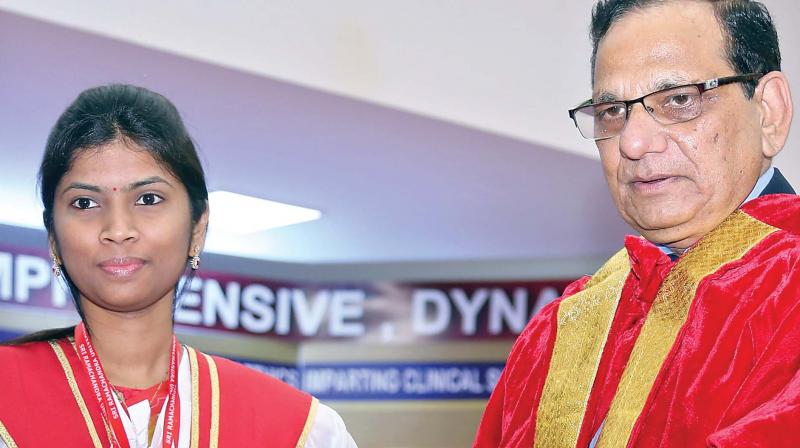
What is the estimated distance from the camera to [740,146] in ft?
5.63

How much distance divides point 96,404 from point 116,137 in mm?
488

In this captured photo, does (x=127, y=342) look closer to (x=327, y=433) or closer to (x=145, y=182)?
(x=145, y=182)

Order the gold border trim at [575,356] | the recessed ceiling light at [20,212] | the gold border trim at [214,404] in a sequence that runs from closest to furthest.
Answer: the gold border trim at [575,356] < the gold border trim at [214,404] < the recessed ceiling light at [20,212]

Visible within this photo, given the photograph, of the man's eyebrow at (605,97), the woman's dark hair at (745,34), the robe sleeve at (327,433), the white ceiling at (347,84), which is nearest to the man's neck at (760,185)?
the woman's dark hair at (745,34)

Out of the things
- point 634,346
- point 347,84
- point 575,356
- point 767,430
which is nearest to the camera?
point 767,430

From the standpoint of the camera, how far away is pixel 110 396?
2047mm

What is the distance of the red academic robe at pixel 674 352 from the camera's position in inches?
61.4

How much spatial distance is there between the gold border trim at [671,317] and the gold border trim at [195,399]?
2.54ft

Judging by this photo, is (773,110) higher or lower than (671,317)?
higher

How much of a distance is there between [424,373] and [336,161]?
2.95 m

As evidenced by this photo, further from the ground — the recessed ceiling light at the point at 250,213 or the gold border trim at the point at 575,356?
the recessed ceiling light at the point at 250,213

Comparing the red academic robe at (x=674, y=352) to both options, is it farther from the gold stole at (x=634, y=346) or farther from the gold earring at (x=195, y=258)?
the gold earring at (x=195, y=258)

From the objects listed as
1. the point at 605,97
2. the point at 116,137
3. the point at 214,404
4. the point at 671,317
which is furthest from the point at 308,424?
the point at 605,97

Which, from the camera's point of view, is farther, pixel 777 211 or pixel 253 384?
pixel 253 384
